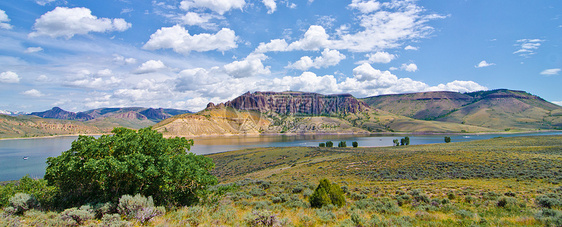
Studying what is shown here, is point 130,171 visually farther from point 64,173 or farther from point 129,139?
point 64,173

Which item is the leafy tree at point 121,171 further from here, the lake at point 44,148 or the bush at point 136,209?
the lake at point 44,148

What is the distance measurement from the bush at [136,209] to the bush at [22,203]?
13.7ft

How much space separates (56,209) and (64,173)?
1705mm

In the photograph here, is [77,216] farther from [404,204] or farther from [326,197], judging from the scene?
[404,204]

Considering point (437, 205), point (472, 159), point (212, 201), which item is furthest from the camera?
point (472, 159)

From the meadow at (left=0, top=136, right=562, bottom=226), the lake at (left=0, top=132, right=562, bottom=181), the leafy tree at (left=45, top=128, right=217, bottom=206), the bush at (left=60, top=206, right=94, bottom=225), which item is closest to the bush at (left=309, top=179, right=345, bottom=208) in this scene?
the meadow at (left=0, top=136, right=562, bottom=226)

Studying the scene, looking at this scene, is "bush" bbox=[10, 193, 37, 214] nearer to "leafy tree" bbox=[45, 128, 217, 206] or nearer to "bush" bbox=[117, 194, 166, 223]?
"leafy tree" bbox=[45, 128, 217, 206]

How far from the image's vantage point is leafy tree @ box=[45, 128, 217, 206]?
9.76 m

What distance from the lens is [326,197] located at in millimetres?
13992

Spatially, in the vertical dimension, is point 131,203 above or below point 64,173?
below

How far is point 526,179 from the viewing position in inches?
829

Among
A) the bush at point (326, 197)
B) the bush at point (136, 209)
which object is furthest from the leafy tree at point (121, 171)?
the bush at point (326, 197)

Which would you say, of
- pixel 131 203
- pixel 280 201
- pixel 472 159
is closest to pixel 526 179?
pixel 472 159

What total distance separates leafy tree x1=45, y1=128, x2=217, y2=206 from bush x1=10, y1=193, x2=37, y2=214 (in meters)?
0.93
